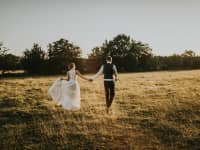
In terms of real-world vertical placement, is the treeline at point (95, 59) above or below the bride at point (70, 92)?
above

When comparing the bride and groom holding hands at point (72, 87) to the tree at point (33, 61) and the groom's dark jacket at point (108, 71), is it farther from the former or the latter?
the tree at point (33, 61)

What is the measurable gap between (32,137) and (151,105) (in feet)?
23.0

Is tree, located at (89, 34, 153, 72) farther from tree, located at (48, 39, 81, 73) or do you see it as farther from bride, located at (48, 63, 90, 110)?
bride, located at (48, 63, 90, 110)

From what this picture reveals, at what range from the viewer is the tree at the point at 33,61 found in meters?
63.0

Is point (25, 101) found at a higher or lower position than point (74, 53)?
lower

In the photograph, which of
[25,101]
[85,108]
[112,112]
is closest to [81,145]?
[112,112]

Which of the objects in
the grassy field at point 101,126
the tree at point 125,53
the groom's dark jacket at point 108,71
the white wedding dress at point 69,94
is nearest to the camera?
the grassy field at point 101,126

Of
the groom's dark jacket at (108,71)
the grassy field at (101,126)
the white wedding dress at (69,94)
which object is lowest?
the grassy field at (101,126)

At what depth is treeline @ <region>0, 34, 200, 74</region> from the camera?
63656 millimetres

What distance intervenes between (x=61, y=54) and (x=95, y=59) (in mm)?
9579

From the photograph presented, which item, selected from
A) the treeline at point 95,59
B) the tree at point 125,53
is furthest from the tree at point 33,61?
the tree at point 125,53

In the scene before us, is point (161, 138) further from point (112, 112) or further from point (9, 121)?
point (9, 121)

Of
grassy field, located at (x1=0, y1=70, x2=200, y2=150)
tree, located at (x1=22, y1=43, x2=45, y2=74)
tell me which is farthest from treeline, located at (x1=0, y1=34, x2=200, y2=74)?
grassy field, located at (x1=0, y1=70, x2=200, y2=150)

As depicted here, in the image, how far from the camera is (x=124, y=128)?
9781mm
